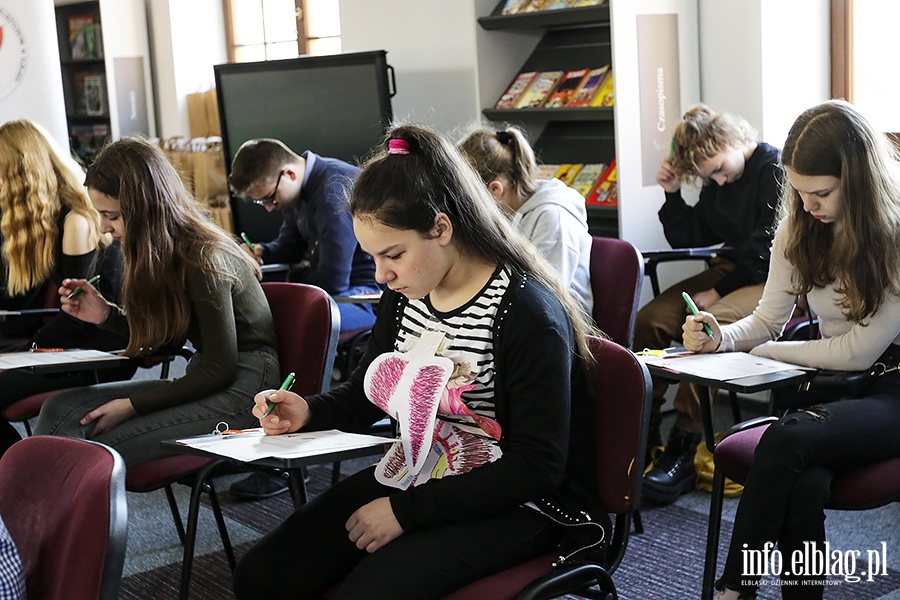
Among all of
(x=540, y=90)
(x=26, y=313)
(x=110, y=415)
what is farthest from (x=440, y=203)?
(x=540, y=90)

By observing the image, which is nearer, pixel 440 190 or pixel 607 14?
pixel 440 190

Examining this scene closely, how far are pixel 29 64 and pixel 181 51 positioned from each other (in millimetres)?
1363

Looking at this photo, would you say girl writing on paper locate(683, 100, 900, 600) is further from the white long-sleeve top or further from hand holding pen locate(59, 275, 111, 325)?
hand holding pen locate(59, 275, 111, 325)

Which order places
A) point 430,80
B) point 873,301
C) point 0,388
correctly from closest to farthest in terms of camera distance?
point 873,301 < point 0,388 < point 430,80

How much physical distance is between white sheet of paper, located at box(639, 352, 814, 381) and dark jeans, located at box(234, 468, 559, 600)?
1.91 feet

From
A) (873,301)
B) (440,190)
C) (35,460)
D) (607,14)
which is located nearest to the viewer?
(35,460)

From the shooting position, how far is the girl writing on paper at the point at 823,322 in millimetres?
1908

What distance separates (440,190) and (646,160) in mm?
2295

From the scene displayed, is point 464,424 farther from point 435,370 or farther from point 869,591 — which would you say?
point 869,591

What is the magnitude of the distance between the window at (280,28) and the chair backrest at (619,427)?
445cm

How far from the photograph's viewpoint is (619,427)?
1657mm

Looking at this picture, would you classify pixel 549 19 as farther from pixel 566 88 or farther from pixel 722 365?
pixel 722 365

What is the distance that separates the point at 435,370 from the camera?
1674mm

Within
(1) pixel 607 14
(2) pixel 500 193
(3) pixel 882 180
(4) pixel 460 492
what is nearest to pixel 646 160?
(1) pixel 607 14
